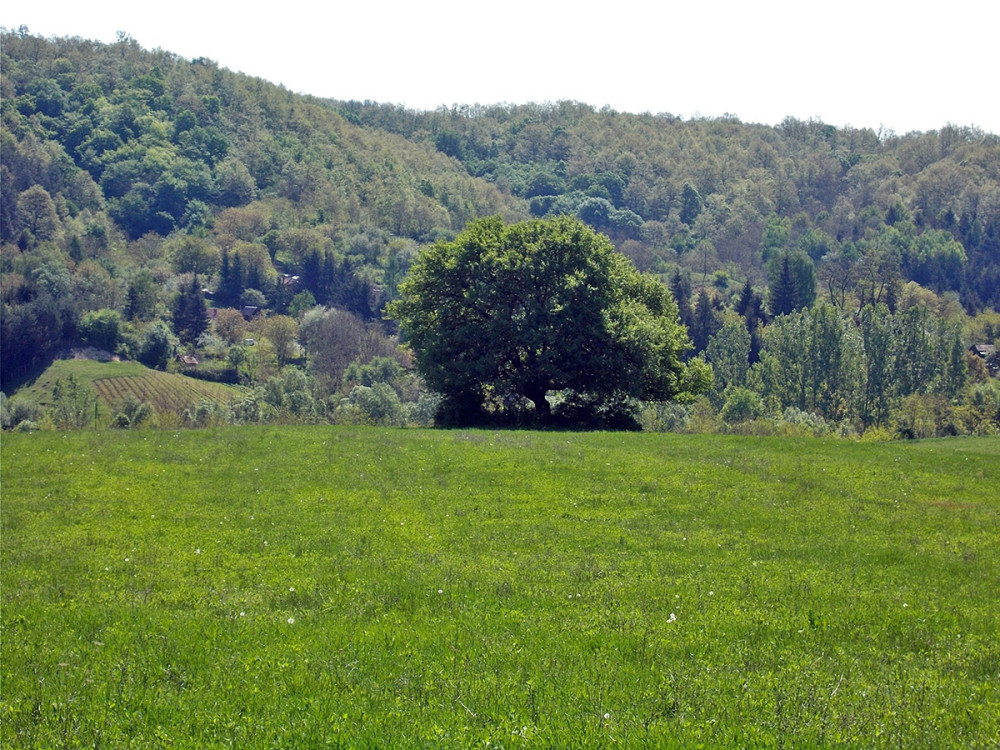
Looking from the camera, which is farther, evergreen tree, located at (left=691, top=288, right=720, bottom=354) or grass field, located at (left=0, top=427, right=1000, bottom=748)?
evergreen tree, located at (left=691, top=288, right=720, bottom=354)

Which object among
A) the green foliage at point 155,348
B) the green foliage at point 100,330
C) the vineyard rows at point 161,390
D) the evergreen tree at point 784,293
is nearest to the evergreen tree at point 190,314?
the green foliage at point 155,348

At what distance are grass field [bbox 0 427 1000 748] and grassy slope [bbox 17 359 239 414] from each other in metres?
94.4

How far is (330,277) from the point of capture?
192 m

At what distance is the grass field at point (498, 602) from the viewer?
30.9 feet

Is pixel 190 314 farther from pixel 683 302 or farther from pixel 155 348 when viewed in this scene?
pixel 683 302

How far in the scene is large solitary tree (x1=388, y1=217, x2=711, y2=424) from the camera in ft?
137

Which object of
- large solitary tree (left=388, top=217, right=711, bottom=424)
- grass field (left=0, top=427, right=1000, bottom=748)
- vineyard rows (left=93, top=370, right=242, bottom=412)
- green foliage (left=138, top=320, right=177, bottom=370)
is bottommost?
vineyard rows (left=93, top=370, right=242, bottom=412)

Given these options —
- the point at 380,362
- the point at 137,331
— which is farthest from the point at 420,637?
the point at 137,331

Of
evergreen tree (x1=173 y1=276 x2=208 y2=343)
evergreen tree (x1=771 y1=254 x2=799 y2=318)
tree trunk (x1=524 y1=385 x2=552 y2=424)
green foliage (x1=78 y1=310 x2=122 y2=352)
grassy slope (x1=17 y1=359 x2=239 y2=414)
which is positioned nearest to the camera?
tree trunk (x1=524 y1=385 x2=552 y2=424)

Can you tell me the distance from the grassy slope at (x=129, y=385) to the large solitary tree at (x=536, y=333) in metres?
76.5

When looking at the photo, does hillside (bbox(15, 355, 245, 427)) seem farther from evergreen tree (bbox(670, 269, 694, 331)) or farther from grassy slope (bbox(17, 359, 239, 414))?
evergreen tree (bbox(670, 269, 694, 331))

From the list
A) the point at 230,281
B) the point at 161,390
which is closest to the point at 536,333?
the point at 161,390

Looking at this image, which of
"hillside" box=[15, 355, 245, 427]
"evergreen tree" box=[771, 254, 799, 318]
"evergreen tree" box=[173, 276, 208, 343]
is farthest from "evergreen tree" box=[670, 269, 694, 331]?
"evergreen tree" box=[173, 276, 208, 343]

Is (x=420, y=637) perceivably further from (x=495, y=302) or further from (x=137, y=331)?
(x=137, y=331)
